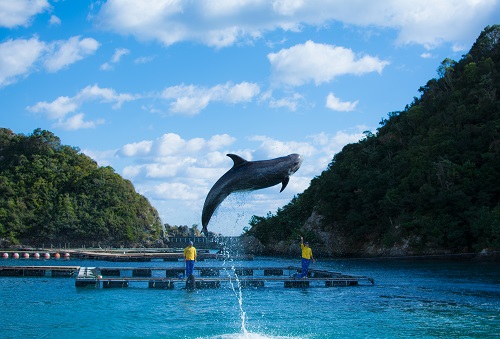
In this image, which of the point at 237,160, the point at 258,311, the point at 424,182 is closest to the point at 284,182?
the point at 237,160

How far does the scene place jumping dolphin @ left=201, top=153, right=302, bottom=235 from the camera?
985cm

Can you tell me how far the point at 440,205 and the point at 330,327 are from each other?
125ft

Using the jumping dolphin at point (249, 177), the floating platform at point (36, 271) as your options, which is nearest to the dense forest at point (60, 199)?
the floating platform at point (36, 271)

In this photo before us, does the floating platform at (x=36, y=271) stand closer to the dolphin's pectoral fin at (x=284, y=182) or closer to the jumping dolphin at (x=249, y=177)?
the jumping dolphin at (x=249, y=177)

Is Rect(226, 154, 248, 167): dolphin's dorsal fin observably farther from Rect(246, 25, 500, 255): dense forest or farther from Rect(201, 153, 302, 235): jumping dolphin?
Rect(246, 25, 500, 255): dense forest

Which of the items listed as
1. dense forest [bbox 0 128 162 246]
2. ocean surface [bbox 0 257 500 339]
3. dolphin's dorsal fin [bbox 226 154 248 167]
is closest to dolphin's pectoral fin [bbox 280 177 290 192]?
dolphin's dorsal fin [bbox 226 154 248 167]

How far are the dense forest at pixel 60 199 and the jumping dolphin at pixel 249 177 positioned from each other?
290 feet

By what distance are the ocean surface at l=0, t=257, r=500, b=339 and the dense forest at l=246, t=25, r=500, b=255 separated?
2269 cm

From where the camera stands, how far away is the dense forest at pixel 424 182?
49.5m

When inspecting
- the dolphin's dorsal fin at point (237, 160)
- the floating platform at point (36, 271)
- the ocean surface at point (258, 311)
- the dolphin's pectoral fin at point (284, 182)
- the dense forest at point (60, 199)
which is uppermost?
the dense forest at point (60, 199)

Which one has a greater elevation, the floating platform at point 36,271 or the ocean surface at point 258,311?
the floating platform at point 36,271

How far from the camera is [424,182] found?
53.7 m

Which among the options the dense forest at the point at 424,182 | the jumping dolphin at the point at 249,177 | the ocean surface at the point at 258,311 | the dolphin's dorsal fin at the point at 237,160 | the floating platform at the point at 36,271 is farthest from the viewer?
the dense forest at the point at 424,182

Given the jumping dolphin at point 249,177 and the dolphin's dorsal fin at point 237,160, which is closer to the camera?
the jumping dolphin at point 249,177
